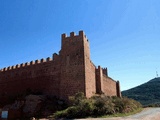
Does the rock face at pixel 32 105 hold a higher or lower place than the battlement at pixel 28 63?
lower

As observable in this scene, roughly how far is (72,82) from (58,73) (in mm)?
2770

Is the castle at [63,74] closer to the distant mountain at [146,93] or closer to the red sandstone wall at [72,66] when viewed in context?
the red sandstone wall at [72,66]

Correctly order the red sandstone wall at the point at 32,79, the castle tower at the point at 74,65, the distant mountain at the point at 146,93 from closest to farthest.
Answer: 1. the castle tower at the point at 74,65
2. the red sandstone wall at the point at 32,79
3. the distant mountain at the point at 146,93

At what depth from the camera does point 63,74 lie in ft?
69.4

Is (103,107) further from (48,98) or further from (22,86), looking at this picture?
(22,86)

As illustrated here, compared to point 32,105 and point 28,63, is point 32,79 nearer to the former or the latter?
point 28,63

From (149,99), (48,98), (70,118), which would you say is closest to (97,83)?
(48,98)

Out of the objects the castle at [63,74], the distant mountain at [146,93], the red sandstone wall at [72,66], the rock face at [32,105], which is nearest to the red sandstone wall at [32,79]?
the castle at [63,74]

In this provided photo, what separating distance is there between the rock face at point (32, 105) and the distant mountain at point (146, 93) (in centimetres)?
3999

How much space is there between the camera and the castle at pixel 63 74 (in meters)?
20.4

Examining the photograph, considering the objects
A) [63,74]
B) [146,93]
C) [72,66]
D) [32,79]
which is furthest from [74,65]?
[146,93]

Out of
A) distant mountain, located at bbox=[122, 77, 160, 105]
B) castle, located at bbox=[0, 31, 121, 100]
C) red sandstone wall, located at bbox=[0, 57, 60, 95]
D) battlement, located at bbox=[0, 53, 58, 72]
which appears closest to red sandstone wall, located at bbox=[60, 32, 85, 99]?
castle, located at bbox=[0, 31, 121, 100]

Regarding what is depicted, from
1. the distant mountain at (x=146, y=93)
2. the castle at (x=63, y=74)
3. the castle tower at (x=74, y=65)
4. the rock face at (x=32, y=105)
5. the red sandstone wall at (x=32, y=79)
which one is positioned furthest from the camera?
the distant mountain at (x=146, y=93)

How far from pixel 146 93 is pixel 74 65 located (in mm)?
46826
